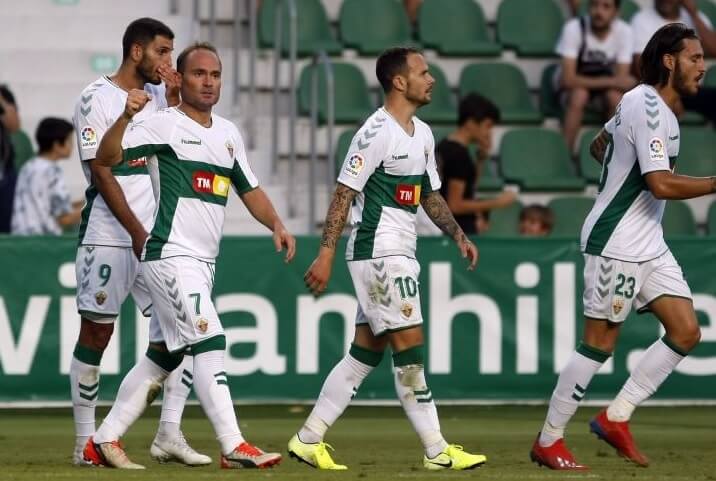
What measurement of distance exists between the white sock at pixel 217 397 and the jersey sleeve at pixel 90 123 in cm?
126

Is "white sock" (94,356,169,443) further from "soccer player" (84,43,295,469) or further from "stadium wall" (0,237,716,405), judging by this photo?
"stadium wall" (0,237,716,405)

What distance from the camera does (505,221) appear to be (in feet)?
48.9

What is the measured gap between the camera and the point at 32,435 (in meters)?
10.7

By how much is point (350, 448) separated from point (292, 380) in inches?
105

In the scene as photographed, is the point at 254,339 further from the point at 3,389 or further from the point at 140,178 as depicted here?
the point at 140,178

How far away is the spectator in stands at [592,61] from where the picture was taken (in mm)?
15562

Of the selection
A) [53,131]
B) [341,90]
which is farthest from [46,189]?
[341,90]

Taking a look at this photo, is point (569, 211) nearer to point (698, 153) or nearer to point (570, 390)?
point (698, 153)

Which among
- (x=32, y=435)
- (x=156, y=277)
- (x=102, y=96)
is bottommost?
(x=32, y=435)

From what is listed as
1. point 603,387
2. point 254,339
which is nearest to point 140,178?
point 254,339

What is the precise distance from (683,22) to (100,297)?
357 inches

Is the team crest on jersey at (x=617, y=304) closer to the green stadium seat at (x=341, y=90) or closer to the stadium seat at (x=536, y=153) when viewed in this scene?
the stadium seat at (x=536, y=153)

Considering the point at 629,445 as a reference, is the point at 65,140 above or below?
above

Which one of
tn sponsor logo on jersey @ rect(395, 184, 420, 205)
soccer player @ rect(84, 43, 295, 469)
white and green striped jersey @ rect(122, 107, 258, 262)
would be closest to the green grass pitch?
soccer player @ rect(84, 43, 295, 469)
